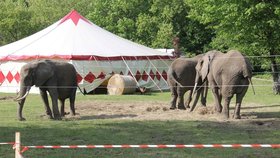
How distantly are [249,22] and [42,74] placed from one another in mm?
12762

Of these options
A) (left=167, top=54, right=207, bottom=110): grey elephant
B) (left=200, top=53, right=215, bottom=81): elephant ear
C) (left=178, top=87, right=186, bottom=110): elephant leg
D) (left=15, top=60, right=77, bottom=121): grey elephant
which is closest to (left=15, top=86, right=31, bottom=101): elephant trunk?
(left=15, top=60, right=77, bottom=121): grey elephant

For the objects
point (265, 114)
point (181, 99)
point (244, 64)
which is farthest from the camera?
point (181, 99)

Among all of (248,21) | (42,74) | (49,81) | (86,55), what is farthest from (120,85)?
(42,74)

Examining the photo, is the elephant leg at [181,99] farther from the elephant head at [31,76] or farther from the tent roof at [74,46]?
the tent roof at [74,46]

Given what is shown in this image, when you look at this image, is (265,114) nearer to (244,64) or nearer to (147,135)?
(244,64)

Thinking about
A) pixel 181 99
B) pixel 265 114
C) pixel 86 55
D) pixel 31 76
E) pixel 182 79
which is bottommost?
pixel 265 114

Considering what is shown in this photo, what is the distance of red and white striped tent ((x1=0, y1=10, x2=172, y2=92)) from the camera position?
2864cm

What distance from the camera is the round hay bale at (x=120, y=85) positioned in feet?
89.7

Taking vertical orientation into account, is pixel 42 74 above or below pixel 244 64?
below

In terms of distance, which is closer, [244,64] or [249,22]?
[244,64]

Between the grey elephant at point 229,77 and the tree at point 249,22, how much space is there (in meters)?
8.66

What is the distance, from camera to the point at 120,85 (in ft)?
89.7

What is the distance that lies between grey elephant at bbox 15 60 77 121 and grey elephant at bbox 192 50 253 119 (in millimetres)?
4381

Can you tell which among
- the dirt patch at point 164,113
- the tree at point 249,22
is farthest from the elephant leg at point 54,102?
the tree at point 249,22
